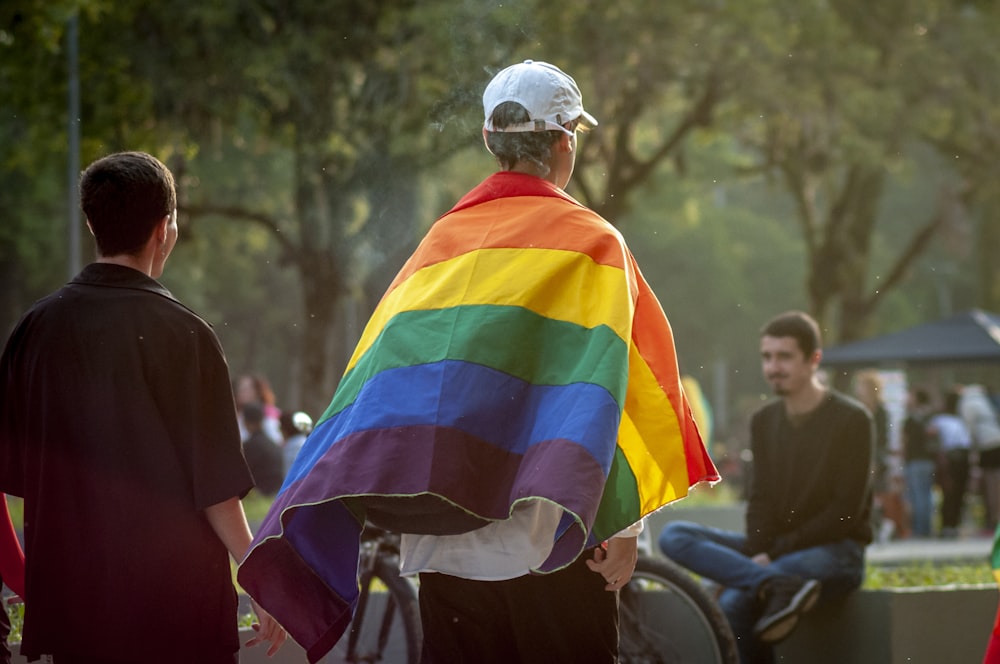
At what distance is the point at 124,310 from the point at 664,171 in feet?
83.4

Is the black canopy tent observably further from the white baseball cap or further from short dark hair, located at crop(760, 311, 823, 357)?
the white baseball cap

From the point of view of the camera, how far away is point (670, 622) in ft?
19.1

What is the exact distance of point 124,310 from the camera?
336cm

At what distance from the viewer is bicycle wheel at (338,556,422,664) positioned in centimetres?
593

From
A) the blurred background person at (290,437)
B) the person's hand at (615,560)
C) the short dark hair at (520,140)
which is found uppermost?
the short dark hair at (520,140)

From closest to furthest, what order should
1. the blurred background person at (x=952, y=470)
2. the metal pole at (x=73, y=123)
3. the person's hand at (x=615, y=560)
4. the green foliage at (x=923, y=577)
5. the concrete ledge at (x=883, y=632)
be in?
the person's hand at (x=615, y=560) < the concrete ledge at (x=883, y=632) < the green foliage at (x=923, y=577) < the metal pole at (x=73, y=123) < the blurred background person at (x=952, y=470)

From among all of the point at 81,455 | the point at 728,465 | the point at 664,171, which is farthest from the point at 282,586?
the point at 728,465

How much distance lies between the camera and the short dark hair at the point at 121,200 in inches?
135

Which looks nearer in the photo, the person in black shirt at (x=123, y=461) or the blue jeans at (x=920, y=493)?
the person in black shirt at (x=123, y=461)

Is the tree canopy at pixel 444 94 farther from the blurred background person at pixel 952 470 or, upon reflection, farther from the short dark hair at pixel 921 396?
the blurred background person at pixel 952 470

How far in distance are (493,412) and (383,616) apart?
9.54 ft

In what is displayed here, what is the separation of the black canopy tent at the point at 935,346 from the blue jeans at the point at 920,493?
2.17m

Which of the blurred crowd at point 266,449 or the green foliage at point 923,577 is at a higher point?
the blurred crowd at point 266,449

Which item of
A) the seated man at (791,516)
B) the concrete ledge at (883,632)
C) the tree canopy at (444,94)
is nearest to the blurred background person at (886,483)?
the tree canopy at (444,94)
